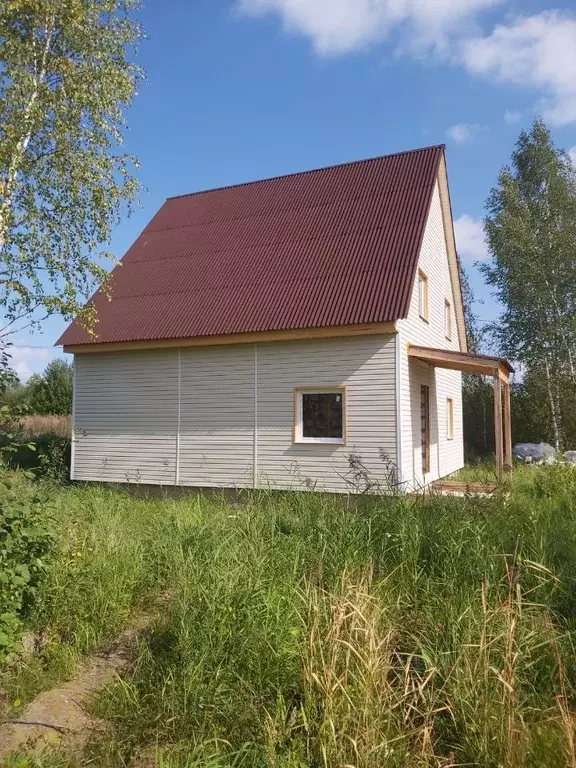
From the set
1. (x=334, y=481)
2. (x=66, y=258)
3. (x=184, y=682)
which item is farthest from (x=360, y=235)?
(x=184, y=682)

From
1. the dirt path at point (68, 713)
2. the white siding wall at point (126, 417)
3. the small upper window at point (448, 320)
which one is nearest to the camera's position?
the dirt path at point (68, 713)

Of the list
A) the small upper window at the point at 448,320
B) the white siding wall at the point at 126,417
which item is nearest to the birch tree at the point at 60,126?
the white siding wall at the point at 126,417

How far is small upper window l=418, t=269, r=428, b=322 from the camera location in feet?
41.8

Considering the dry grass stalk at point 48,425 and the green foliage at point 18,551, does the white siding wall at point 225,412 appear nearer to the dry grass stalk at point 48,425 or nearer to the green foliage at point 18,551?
the green foliage at point 18,551

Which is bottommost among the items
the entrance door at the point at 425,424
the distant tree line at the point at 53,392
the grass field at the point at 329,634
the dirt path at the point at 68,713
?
the dirt path at the point at 68,713

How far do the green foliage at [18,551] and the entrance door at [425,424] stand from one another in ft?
31.0

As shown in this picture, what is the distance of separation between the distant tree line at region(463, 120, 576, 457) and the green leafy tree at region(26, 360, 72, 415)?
65.9 feet

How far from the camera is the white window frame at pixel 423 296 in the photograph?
12757mm

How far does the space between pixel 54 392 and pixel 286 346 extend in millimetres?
22908

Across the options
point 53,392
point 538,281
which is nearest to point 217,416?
point 538,281

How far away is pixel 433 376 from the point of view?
1423 cm

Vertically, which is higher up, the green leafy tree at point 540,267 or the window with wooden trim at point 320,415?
the green leafy tree at point 540,267

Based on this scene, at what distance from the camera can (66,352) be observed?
13.7 m

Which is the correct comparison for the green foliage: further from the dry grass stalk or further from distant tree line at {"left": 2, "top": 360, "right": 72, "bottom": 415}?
distant tree line at {"left": 2, "top": 360, "right": 72, "bottom": 415}
